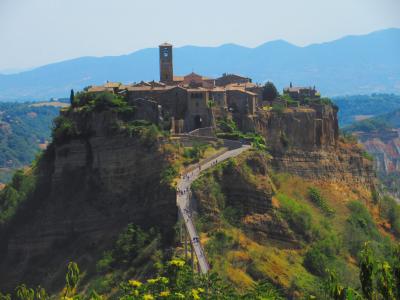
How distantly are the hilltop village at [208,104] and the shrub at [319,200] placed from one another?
4.14 metres

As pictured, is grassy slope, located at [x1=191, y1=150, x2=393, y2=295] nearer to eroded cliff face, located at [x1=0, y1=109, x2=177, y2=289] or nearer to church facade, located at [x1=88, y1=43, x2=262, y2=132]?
eroded cliff face, located at [x1=0, y1=109, x2=177, y2=289]

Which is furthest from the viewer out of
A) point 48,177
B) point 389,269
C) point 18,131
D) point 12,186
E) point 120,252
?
point 18,131

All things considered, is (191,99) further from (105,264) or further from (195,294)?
(195,294)

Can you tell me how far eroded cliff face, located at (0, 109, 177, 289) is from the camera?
161ft

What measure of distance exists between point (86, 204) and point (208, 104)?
911 centimetres

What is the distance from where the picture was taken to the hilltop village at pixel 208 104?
5428 centimetres

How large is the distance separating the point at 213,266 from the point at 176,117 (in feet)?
50.8

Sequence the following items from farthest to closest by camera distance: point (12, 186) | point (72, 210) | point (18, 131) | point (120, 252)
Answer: point (18, 131) → point (12, 186) → point (72, 210) → point (120, 252)

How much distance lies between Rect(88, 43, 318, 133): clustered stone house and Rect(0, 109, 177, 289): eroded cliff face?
8.35ft

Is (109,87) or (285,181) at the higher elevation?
(109,87)

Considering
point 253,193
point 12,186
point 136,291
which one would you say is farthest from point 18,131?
point 136,291

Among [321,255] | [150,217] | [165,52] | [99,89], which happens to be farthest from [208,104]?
[321,255]

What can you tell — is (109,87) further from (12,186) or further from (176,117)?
(12,186)

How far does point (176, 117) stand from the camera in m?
54.8
